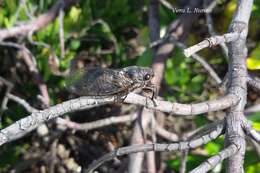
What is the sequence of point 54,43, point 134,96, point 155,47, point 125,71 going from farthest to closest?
point 54,43 → point 155,47 → point 125,71 → point 134,96

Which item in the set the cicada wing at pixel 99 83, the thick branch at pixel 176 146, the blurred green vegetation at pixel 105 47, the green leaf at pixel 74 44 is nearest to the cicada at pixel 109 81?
the cicada wing at pixel 99 83

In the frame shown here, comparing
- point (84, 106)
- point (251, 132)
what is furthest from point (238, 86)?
point (84, 106)

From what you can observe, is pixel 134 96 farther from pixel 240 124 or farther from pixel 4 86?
pixel 4 86

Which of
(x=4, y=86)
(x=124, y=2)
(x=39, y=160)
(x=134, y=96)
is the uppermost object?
(x=124, y=2)

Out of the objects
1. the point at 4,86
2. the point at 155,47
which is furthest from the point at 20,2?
the point at 155,47

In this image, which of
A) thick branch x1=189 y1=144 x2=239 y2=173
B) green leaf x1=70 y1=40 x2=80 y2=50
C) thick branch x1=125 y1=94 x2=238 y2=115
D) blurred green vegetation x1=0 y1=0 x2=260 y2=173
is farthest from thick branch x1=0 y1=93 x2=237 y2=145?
green leaf x1=70 y1=40 x2=80 y2=50

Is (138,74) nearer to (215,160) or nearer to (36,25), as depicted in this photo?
(215,160)
